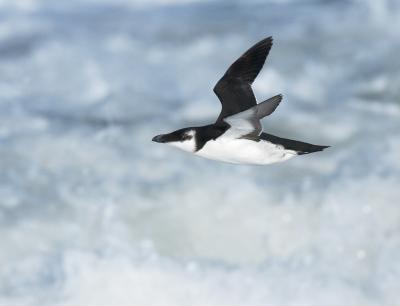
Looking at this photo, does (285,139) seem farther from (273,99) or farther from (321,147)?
(273,99)

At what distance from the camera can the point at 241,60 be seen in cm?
1558

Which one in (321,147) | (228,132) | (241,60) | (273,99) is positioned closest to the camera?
(273,99)

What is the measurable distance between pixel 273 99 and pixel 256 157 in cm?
161

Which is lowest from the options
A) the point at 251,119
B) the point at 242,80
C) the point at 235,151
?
the point at 235,151

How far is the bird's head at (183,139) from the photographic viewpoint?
13375mm

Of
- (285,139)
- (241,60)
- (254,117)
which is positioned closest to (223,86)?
(241,60)

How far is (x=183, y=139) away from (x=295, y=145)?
2261mm

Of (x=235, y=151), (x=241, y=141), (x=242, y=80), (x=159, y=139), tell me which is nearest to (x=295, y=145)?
(x=241, y=141)

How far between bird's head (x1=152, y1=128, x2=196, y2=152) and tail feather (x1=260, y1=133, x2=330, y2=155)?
1365mm

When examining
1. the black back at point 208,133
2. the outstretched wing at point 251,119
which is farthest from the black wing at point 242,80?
the outstretched wing at point 251,119

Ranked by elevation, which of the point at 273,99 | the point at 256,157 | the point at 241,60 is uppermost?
the point at 241,60

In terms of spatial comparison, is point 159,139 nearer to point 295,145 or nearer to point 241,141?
point 241,141

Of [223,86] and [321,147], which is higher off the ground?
[223,86]

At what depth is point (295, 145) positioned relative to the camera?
14.3 metres
